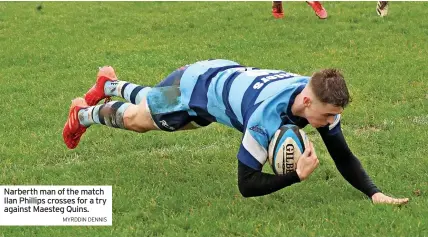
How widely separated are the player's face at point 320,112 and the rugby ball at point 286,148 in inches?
5.6

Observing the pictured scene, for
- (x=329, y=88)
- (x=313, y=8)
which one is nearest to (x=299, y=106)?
(x=329, y=88)

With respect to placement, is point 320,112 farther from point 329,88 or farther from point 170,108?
point 170,108

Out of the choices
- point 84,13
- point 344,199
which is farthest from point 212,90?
point 84,13

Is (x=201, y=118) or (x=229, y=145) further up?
(x=201, y=118)

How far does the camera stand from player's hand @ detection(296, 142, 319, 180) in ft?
17.1

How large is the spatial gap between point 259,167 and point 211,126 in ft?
10.6

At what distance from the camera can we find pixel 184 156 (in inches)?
294

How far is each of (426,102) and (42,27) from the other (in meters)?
8.65

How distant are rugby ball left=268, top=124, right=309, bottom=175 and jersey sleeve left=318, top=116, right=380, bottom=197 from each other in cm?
57

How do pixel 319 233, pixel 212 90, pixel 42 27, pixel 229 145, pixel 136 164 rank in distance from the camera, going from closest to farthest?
pixel 319 233
pixel 212 90
pixel 136 164
pixel 229 145
pixel 42 27

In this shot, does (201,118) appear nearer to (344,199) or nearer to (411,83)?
(344,199)

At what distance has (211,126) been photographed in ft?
28.2
